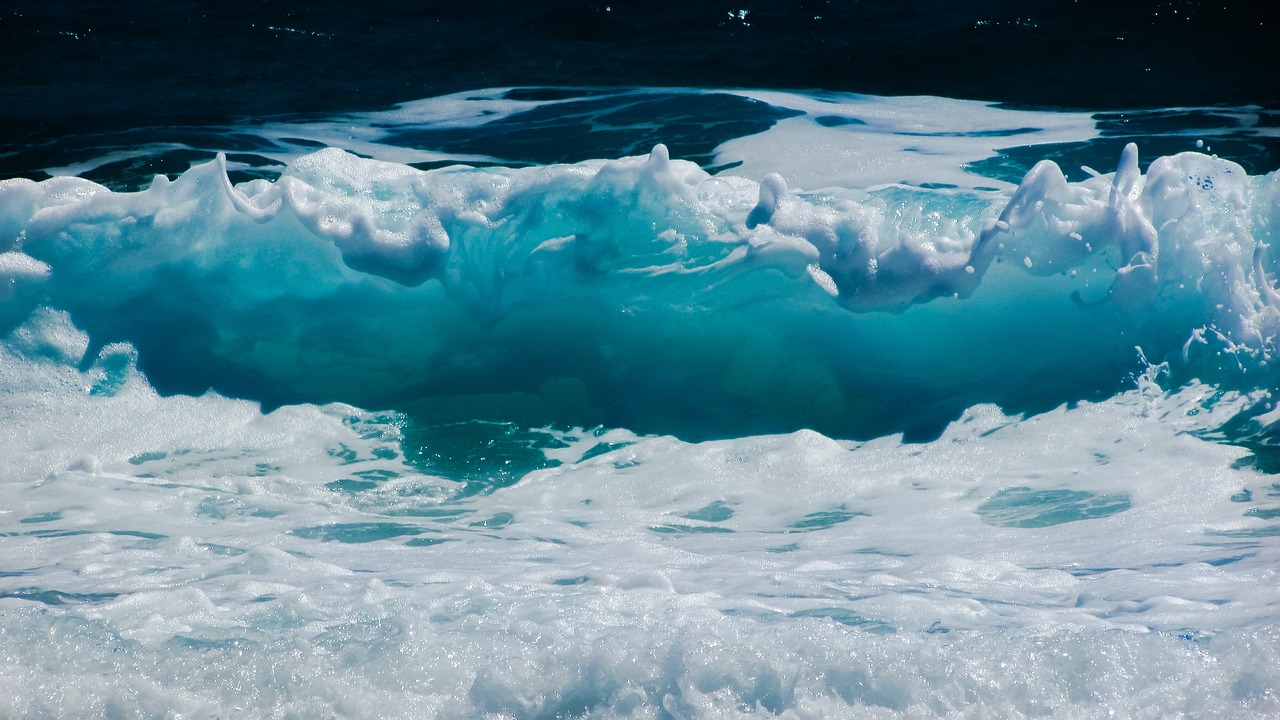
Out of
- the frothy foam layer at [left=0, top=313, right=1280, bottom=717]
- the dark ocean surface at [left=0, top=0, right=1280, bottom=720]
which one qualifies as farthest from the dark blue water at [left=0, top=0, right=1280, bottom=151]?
the frothy foam layer at [left=0, top=313, right=1280, bottom=717]

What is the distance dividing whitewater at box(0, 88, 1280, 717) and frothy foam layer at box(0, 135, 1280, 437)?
0.01 meters

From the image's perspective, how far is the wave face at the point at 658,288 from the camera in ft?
13.0

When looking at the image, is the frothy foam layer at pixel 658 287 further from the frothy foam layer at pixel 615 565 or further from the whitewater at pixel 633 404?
the frothy foam layer at pixel 615 565

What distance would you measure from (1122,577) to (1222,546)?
0.44 metres

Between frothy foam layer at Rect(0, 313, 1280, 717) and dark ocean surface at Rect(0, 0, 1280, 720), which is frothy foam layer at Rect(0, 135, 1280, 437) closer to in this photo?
dark ocean surface at Rect(0, 0, 1280, 720)

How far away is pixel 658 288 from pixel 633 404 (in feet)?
1.79

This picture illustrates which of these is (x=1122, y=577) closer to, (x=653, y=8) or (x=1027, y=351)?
(x=1027, y=351)

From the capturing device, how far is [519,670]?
5.99ft

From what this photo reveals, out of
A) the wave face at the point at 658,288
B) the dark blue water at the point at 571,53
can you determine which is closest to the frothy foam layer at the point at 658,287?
the wave face at the point at 658,288

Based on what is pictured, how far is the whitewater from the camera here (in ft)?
7.76

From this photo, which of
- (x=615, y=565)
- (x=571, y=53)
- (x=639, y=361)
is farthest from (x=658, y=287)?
(x=571, y=53)

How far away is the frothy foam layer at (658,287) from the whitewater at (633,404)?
15 mm

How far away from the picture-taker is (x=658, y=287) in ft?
13.9

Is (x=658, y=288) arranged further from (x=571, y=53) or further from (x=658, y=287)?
(x=571, y=53)
